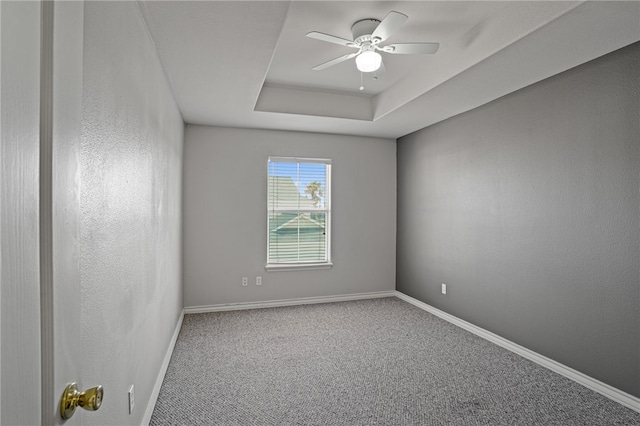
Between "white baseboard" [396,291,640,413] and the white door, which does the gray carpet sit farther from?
the white door

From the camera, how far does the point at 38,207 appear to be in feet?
1.68

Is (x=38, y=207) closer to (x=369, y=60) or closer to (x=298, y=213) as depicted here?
(x=369, y=60)

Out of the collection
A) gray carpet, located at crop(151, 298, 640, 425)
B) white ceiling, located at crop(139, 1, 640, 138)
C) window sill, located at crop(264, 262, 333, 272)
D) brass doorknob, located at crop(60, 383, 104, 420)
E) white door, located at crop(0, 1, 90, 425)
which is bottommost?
gray carpet, located at crop(151, 298, 640, 425)

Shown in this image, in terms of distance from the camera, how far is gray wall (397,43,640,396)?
7.98 feet

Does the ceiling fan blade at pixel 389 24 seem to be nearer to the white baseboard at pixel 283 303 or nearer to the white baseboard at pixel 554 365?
the white baseboard at pixel 554 365

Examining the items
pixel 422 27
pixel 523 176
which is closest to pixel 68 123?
pixel 422 27

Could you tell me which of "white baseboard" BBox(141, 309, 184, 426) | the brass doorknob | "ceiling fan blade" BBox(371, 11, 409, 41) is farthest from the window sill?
the brass doorknob

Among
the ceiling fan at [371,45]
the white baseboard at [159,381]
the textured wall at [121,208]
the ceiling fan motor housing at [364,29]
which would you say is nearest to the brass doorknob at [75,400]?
the textured wall at [121,208]

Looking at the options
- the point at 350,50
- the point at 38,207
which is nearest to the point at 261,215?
the point at 350,50

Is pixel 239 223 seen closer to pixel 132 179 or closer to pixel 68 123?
pixel 132 179

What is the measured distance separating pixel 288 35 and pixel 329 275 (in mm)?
3131

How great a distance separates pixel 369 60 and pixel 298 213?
8.56 ft

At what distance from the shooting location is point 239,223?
453cm

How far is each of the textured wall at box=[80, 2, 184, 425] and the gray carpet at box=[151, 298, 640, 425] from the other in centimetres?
47
